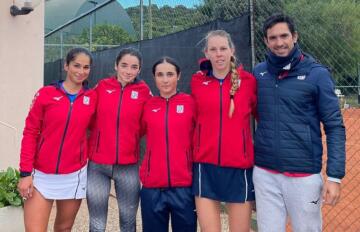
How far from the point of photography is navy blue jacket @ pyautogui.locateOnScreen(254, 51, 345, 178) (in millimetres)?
2883

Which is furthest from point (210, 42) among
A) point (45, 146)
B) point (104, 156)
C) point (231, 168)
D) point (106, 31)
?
point (106, 31)

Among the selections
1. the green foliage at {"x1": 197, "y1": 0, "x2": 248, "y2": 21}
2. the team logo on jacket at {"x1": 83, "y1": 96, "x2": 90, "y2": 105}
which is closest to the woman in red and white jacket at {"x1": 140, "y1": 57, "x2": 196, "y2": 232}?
the team logo on jacket at {"x1": 83, "y1": 96, "x2": 90, "y2": 105}

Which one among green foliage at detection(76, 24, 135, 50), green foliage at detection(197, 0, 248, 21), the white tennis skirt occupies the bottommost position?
the white tennis skirt

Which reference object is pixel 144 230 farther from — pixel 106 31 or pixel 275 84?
pixel 106 31

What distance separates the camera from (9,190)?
4125 mm

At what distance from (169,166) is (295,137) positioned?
0.88m

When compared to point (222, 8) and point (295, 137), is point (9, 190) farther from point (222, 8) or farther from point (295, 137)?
point (222, 8)

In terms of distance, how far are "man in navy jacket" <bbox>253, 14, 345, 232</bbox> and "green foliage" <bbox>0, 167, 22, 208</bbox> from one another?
6.96 ft

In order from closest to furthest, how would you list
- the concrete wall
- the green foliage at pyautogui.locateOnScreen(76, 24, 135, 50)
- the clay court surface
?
1. the clay court surface
2. the concrete wall
3. the green foliage at pyautogui.locateOnScreen(76, 24, 135, 50)

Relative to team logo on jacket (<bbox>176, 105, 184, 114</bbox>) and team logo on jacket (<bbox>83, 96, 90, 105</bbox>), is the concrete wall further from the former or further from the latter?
team logo on jacket (<bbox>176, 105, 184, 114</bbox>)

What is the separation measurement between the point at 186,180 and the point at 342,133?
1.08m

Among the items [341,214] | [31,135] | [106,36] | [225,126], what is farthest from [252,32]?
[106,36]

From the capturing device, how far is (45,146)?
3330 millimetres

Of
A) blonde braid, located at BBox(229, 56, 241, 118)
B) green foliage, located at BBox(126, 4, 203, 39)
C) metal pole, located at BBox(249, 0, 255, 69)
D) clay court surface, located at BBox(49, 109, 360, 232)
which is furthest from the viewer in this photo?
green foliage, located at BBox(126, 4, 203, 39)
